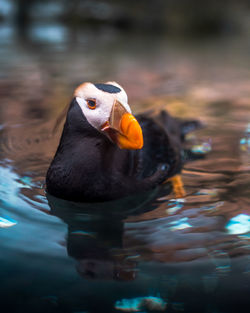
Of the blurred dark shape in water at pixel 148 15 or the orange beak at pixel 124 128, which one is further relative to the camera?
the blurred dark shape in water at pixel 148 15

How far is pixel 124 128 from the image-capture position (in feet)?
5.79

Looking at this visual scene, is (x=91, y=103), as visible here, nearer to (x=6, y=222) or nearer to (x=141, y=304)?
(x=6, y=222)

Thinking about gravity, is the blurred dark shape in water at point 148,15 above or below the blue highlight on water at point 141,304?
above

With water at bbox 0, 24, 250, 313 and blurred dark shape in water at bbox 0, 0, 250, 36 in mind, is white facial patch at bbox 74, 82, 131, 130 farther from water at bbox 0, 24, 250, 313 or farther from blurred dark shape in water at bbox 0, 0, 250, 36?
blurred dark shape in water at bbox 0, 0, 250, 36

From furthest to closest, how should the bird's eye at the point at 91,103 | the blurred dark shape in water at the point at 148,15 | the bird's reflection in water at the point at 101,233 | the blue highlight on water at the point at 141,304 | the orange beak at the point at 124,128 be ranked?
the blurred dark shape in water at the point at 148,15 → the bird's eye at the point at 91,103 → the orange beak at the point at 124,128 → the bird's reflection in water at the point at 101,233 → the blue highlight on water at the point at 141,304

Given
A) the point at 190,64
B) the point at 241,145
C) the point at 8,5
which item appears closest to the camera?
the point at 241,145

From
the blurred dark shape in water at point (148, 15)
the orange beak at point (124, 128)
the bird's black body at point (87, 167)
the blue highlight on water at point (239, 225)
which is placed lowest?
the blue highlight on water at point (239, 225)

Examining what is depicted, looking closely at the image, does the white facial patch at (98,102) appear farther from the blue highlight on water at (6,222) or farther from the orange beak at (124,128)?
the blue highlight on water at (6,222)

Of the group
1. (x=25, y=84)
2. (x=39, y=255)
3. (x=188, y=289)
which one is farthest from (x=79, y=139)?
(x=25, y=84)

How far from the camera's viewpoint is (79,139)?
1.98 metres

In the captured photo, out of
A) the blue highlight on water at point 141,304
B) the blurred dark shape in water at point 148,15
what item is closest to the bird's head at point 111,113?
the blue highlight on water at point 141,304

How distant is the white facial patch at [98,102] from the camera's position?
183 centimetres

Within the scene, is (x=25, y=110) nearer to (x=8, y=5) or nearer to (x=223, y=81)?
(x=223, y=81)

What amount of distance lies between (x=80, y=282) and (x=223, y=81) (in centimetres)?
382
